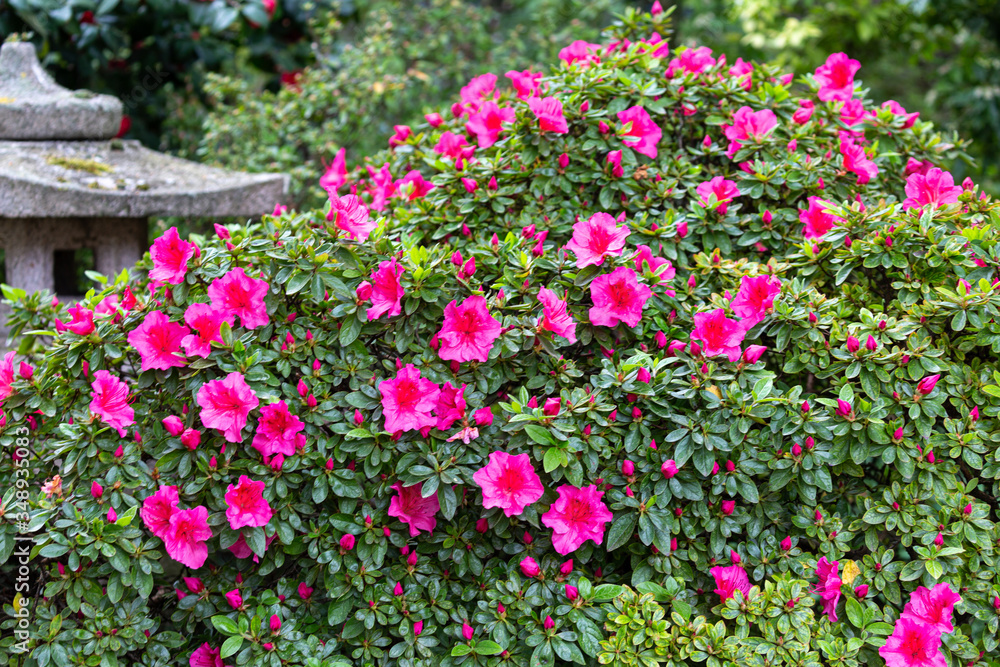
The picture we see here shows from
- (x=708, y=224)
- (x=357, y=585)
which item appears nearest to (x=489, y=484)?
(x=357, y=585)

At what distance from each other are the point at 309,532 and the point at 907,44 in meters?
6.43

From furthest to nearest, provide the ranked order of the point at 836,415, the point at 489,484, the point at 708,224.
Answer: the point at 708,224
the point at 836,415
the point at 489,484

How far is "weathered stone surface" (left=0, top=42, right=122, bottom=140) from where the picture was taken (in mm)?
2916

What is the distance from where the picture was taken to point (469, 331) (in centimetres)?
170

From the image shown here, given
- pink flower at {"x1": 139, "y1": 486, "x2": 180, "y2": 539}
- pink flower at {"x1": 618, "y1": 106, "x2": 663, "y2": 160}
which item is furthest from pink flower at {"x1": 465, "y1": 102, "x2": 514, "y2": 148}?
pink flower at {"x1": 139, "y1": 486, "x2": 180, "y2": 539}

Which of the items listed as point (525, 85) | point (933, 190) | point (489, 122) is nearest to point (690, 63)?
point (525, 85)

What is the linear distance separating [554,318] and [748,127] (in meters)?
0.85

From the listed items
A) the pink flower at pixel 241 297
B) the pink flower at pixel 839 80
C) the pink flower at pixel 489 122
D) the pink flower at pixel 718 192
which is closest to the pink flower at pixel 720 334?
the pink flower at pixel 718 192

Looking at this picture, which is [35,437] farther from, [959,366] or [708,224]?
[959,366]

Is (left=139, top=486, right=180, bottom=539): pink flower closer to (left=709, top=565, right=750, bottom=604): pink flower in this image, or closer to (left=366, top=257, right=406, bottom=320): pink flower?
(left=366, top=257, right=406, bottom=320): pink flower

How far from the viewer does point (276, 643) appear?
65.6 inches

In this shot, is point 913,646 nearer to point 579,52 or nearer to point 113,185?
point 579,52

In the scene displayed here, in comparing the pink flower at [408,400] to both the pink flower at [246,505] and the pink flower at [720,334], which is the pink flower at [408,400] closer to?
the pink flower at [246,505]

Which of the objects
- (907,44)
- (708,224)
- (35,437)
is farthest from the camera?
(907,44)
